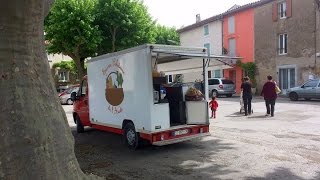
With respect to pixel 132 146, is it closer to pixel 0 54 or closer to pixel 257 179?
pixel 257 179

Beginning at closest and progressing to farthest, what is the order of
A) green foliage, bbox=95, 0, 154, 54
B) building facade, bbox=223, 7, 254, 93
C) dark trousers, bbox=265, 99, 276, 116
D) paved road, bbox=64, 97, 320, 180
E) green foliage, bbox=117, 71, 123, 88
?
paved road, bbox=64, 97, 320, 180
green foliage, bbox=117, 71, 123, 88
dark trousers, bbox=265, 99, 276, 116
green foliage, bbox=95, 0, 154, 54
building facade, bbox=223, 7, 254, 93

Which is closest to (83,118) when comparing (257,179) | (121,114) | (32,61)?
(121,114)

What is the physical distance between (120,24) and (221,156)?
819 inches

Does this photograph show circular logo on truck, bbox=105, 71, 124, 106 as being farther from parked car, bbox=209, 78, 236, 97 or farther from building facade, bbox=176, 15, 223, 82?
building facade, bbox=176, 15, 223, 82

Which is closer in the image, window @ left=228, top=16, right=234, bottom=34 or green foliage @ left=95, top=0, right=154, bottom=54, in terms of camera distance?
green foliage @ left=95, top=0, right=154, bottom=54

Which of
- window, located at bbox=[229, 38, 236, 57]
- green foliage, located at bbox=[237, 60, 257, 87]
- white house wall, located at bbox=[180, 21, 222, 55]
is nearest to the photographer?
green foliage, located at bbox=[237, 60, 257, 87]

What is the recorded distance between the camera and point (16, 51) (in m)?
4.55

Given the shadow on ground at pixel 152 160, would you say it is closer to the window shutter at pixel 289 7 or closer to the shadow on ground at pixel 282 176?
the shadow on ground at pixel 282 176

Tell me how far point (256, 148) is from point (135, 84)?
318 centimetres

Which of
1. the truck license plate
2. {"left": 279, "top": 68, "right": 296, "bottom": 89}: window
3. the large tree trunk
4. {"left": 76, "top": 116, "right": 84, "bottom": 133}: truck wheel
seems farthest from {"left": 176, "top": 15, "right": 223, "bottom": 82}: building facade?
the large tree trunk

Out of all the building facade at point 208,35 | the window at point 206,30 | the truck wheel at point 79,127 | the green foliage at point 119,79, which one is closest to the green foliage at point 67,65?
the building facade at point 208,35

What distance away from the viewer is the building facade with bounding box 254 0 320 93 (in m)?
28.6

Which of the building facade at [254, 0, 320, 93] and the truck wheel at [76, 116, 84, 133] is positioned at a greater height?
the building facade at [254, 0, 320, 93]

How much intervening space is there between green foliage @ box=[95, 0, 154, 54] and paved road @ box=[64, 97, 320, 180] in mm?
16291
